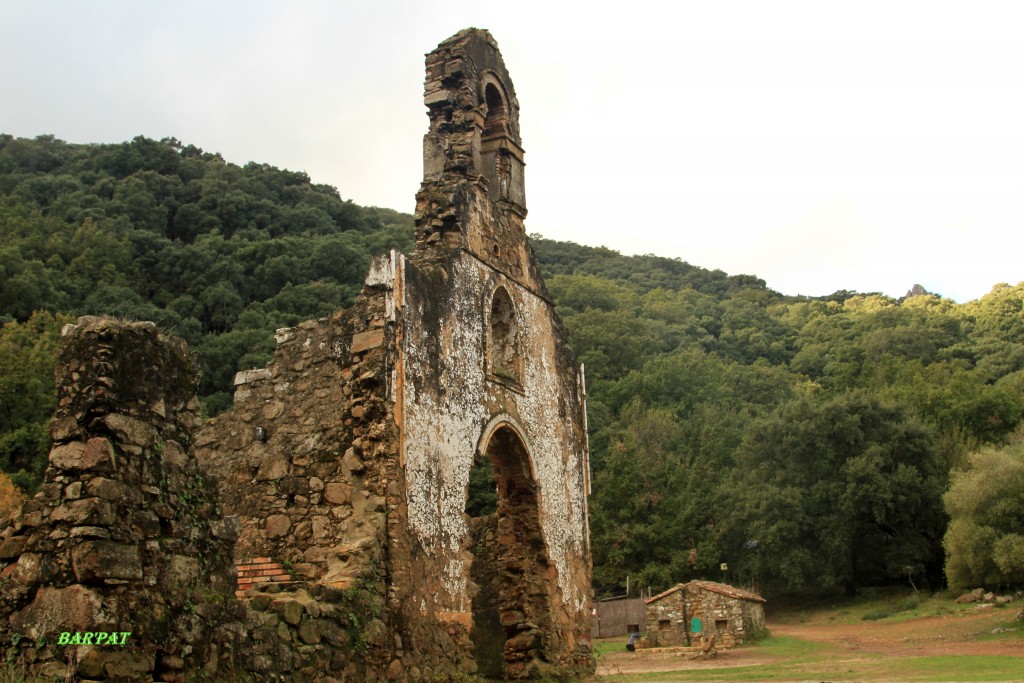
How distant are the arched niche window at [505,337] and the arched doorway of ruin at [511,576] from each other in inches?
40.2

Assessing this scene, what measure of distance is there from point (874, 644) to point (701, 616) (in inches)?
167

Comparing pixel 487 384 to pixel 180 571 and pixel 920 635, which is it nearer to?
pixel 180 571

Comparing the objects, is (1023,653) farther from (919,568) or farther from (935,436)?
(935,436)

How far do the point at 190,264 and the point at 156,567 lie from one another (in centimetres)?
4174

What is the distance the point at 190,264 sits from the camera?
44656mm

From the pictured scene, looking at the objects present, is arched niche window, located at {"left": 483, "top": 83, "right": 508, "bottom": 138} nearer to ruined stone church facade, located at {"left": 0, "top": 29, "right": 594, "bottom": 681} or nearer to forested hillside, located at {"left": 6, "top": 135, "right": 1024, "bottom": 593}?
ruined stone church facade, located at {"left": 0, "top": 29, "right": 594, "bottom": 681}

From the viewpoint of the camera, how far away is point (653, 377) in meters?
54.1

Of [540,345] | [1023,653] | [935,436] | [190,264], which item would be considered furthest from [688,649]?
[190,264]

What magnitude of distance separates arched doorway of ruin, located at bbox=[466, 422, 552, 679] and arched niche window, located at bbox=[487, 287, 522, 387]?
1022 millimetres

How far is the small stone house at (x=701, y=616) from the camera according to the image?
23750 mm

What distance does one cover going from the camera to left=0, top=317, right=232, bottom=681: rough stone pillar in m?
4.99

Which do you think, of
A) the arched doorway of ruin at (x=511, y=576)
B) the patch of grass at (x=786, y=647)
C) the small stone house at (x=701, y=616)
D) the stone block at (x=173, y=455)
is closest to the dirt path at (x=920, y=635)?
the patch of grass at (x=786, y=647)

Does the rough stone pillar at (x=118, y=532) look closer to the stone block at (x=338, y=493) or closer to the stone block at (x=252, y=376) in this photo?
the stone block at (x=338, y=493)

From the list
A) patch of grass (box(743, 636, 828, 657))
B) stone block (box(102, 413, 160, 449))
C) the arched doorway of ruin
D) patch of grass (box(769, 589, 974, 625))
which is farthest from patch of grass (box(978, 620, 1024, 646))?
stone block (box(102, 413, 160, 449))
